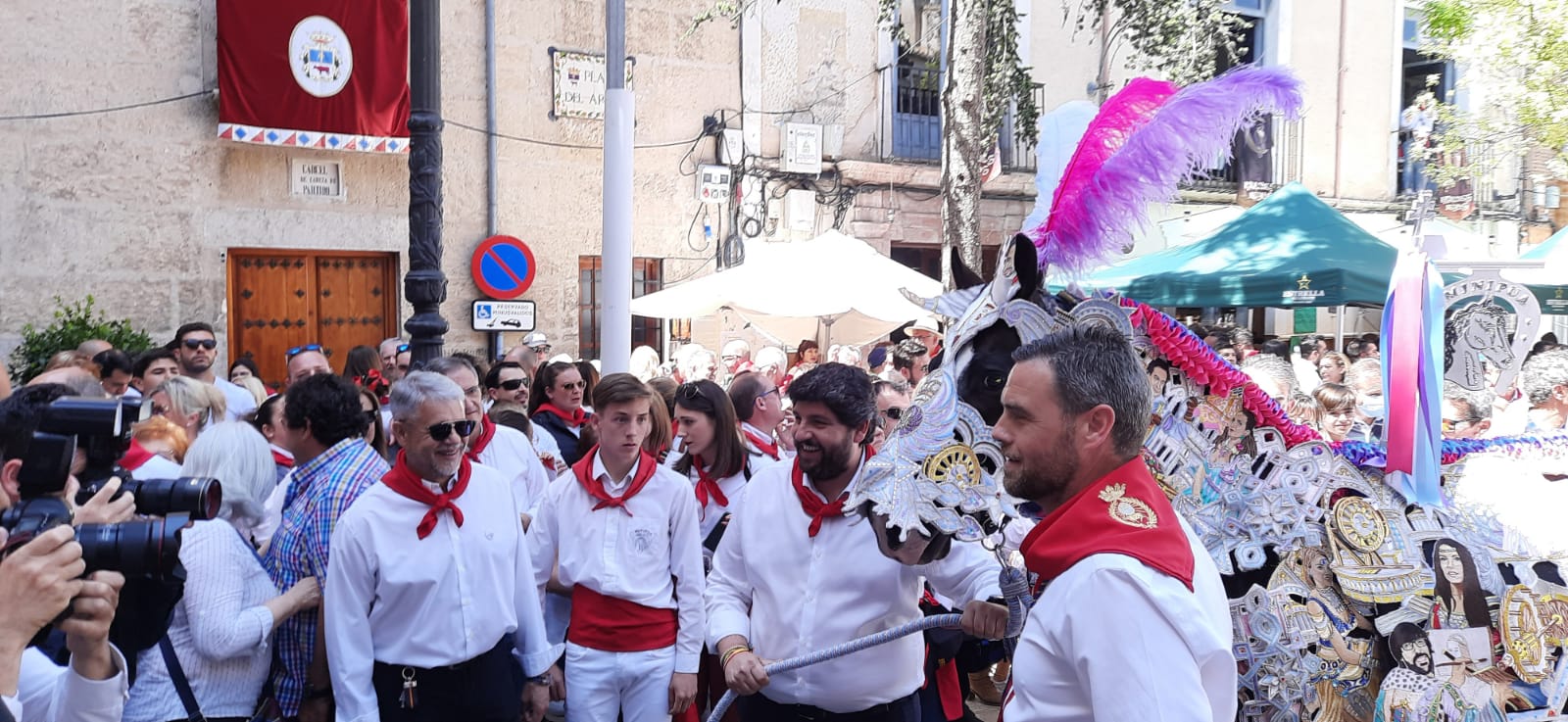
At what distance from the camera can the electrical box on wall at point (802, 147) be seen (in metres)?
15.4

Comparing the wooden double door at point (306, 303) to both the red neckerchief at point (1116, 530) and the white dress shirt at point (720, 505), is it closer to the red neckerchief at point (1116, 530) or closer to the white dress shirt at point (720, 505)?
the white dress shirt at point (720, 505)

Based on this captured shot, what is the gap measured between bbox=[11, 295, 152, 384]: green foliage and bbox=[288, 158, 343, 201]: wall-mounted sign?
2.07 meters

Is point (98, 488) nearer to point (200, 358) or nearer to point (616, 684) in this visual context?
point (616, 684)

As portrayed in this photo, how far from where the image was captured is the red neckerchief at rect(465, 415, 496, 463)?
5.54 metres

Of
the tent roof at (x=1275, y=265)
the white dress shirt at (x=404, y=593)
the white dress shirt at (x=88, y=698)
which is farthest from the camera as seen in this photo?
the tent roof at (x=1275, y=265)

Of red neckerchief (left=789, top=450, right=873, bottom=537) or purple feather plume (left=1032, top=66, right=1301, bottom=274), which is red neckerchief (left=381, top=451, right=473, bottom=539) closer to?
red neckerchief (left=789, top=450, right=873, bottom=537)

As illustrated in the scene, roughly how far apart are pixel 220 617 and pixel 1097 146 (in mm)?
2804

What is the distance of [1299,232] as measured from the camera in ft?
34.8

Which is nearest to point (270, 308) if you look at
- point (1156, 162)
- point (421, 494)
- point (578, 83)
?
point (578, 83)

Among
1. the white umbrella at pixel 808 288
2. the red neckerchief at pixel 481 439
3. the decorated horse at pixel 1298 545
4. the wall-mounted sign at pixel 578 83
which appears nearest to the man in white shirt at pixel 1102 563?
the decorated horse at pixel 1298 545

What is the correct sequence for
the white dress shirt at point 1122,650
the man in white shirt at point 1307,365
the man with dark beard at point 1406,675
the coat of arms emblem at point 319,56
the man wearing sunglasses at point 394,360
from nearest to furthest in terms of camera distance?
1. the white dress shirt at point 1122,650
2. the man with dark beard at point 1406,675
3. the man in white shirt at point 1307,365
4. the man wearing sunglasses at point 394,360
5. the coat of arms emblem at point 319,56

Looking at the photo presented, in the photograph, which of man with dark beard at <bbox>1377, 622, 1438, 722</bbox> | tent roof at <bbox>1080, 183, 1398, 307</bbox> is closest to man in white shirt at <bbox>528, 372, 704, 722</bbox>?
man with dark beard at <bbox>1377, 622, 1438, 722</bbox>

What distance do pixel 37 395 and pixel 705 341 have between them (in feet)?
40.0

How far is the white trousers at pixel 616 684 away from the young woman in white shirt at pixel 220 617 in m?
0.99
